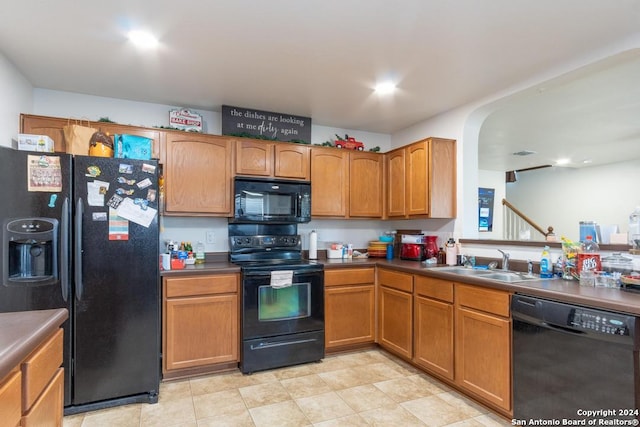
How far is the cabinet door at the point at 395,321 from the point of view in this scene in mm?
3041

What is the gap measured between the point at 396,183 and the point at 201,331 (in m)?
2.40

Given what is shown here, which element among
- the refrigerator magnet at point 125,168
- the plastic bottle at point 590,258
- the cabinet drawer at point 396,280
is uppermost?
the refrigerator magnet at point 125,168

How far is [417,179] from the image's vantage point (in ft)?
11.3

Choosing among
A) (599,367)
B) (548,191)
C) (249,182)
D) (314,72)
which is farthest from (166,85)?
(548,191)

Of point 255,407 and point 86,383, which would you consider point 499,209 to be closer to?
point 255,407

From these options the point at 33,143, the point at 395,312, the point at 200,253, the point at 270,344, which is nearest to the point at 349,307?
A: the point at 395,312

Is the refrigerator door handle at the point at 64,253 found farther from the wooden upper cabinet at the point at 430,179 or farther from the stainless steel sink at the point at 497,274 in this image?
the wooden upper cabinet at the point at 430,179

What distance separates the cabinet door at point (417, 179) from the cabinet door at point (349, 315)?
0.91 metres

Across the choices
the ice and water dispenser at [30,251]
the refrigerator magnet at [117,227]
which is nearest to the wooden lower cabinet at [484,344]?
the refrigerator magnet at [117,227]

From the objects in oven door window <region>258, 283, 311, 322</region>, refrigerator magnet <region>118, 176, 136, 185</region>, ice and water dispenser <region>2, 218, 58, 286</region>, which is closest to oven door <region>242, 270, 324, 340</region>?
oven door window <region>258, 283, 311, 322</region>

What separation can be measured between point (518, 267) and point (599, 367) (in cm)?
112

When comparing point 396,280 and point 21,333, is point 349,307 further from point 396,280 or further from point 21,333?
point 21,333

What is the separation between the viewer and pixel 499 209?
7004mm

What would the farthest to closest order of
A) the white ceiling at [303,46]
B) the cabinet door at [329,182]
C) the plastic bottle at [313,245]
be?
the plastic bottle at [313,245]
the cabinet door at [329,182]
the white ceiling at [303,46]
